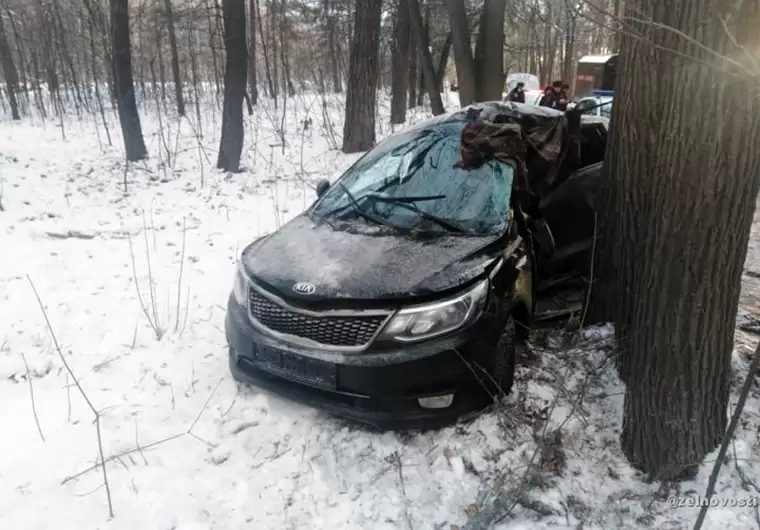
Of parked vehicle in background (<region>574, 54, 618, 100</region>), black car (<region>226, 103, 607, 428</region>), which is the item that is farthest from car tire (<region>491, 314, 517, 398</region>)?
parked vehicle in background (<region>574, 54, 618, 100</region>)

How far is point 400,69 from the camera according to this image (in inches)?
651

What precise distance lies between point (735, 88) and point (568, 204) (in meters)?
2.31

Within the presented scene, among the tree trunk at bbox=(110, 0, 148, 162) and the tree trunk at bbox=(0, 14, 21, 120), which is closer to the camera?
the tree trunk at bbox=(110, 0, 148, 162)

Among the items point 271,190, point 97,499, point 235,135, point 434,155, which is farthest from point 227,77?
point 97,499

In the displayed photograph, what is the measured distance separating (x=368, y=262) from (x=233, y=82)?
8287mm

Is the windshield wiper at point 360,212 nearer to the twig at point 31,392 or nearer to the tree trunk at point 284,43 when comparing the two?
the twig at point 31,392

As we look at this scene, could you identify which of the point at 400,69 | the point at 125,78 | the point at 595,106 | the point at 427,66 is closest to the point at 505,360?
the point at 595,106

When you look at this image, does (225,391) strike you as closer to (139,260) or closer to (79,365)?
(79,365)

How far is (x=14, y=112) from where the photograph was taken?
17531 mm

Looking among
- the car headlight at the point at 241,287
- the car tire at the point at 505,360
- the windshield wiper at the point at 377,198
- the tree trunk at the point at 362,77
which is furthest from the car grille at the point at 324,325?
the tree trunk at the point at 362,77

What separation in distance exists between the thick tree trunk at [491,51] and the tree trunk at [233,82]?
4.39 meters

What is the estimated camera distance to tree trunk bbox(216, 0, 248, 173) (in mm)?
10203

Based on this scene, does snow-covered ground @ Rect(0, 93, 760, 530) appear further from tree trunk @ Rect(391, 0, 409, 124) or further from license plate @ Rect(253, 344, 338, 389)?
tree trunk @ Rect(391, 0, 409, 124)

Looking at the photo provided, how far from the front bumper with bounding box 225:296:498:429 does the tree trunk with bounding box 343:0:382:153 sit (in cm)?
872
